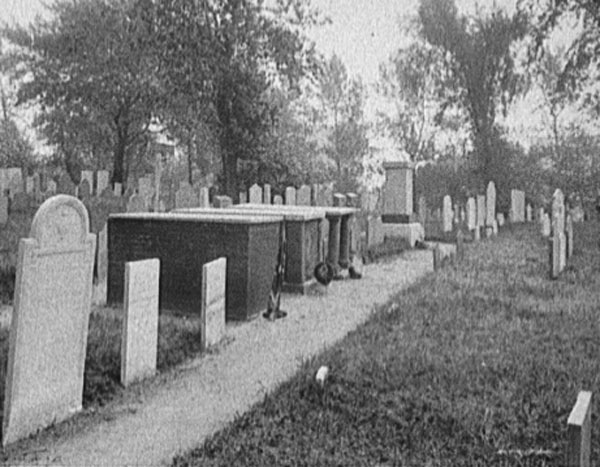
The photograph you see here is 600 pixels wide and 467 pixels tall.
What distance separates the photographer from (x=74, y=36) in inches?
1062

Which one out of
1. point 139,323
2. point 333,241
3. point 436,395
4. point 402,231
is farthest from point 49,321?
point 402,231

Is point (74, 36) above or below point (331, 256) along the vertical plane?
above

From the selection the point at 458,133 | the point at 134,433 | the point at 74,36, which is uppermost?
the point at 74,36

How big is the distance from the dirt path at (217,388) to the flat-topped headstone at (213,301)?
0.53 ft

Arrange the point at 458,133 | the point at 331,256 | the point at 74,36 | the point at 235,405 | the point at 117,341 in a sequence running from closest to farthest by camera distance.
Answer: the point at 235,405, the point at 117,341, the point at 331,256, the point at 74,36, the point at 458,133

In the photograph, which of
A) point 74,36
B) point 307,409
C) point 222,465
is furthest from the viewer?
point 74,36

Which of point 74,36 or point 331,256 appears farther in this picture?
point 74,36

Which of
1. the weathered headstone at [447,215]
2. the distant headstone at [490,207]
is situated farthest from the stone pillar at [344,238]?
the distant headstone at [490,207]

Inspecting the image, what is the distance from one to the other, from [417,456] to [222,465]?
3.46 feet

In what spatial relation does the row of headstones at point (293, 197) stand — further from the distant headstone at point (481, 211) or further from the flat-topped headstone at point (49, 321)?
the flat-topped headstone at point (49, 321)

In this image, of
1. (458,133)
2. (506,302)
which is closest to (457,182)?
(458,133)

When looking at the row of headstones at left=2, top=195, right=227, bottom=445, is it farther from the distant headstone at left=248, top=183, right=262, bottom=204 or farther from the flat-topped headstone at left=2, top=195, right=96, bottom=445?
the distant headstone at left=248, top=183, right=262, bottom=204

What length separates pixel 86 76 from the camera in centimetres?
2681

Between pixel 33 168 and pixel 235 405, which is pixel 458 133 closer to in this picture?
pixel 33 168
